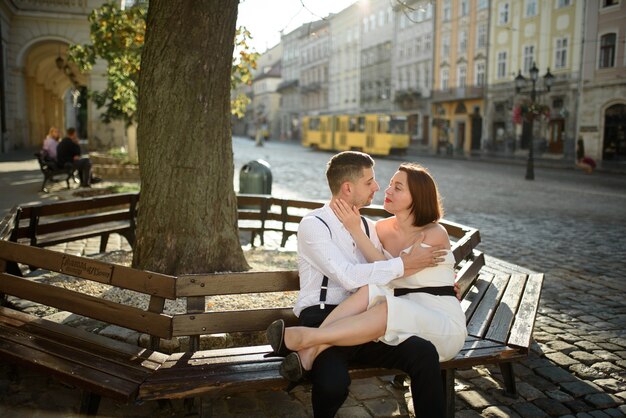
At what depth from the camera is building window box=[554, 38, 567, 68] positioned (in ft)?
113

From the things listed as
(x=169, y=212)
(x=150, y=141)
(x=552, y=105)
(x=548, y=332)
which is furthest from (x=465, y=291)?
(x=552, y=105)

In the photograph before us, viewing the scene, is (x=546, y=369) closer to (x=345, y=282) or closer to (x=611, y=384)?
(x=611, y=384)

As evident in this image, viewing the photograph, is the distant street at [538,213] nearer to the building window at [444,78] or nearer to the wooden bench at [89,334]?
the wooden bench at [89,334]

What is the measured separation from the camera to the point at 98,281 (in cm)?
354

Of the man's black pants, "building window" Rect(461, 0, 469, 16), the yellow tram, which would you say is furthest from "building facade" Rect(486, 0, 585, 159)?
the man's black pants

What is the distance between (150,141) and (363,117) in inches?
1347

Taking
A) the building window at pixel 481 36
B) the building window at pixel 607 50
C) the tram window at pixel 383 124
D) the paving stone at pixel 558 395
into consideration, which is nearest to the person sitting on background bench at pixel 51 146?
the paving stone at pixel 558 395

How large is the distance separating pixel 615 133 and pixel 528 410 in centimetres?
3194

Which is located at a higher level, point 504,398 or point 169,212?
point 169,212

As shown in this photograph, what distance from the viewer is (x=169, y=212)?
5414mm

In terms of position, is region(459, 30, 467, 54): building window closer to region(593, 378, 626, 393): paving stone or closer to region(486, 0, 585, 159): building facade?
region(486, 0, 585, 159): building facade

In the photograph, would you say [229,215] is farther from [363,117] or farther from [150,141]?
[363,117]

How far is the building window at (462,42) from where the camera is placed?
144 feet

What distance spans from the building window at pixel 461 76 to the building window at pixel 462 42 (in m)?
1.15
